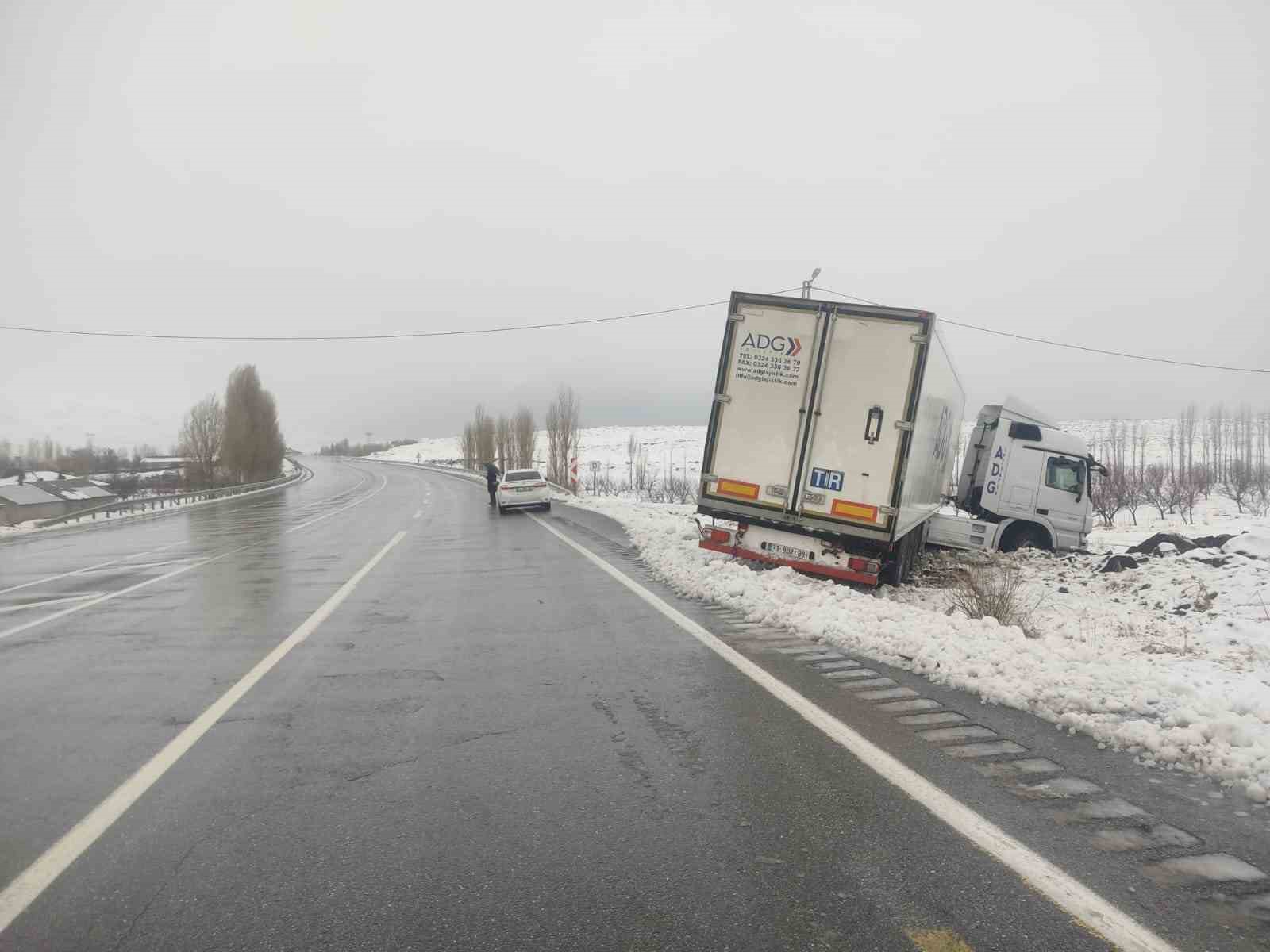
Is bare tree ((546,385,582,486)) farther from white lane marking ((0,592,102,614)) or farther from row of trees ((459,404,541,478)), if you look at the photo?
white lane marking ((0,592,102,614))

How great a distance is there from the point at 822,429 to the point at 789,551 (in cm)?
177

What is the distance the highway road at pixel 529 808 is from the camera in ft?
8.72

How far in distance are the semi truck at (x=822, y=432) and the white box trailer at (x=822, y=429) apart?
12 mm

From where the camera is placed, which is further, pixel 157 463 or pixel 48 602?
pixel 157 463

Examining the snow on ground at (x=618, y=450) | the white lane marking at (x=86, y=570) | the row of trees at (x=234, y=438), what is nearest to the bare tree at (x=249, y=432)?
the row of trees at (x=234, y=438)

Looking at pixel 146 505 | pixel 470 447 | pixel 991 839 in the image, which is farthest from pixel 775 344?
pixel 470 447

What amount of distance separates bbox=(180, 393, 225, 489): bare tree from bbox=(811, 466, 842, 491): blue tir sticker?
216 feet

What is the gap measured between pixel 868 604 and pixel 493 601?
447cm

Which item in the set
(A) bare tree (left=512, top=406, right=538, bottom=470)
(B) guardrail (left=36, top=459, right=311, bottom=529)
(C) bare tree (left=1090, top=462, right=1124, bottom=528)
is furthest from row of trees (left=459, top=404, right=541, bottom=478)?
(C) bare tree (left=1090, top=462, right=1124, bottom=528)

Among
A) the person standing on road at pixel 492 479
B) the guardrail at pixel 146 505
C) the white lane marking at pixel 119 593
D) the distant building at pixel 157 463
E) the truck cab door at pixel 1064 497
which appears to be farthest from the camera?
the distant building at pixel 157 463

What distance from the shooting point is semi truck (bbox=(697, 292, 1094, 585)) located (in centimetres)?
934

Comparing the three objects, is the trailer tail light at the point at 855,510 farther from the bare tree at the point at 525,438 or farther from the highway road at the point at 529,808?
the bare tree at the point at 525,438

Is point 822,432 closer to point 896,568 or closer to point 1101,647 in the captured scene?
point 896,568

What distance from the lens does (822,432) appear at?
9.63 meters
